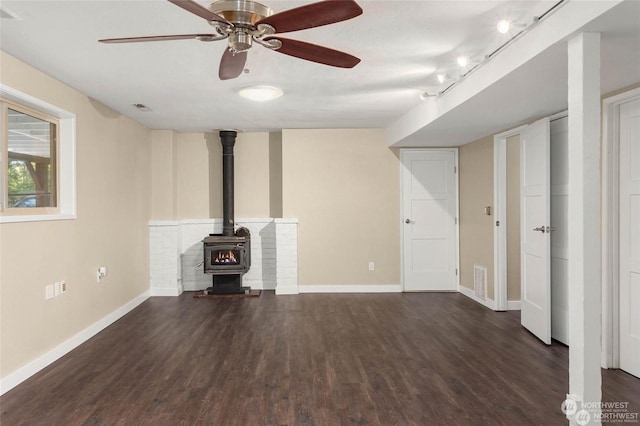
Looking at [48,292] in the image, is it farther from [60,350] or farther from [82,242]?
[82,242]

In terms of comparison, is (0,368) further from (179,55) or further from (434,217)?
(434,217)

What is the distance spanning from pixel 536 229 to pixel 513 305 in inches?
55.4

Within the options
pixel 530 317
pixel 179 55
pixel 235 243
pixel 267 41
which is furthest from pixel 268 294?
pixel 267 41

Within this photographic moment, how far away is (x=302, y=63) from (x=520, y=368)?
2.93m

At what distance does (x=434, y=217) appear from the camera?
5.98 metres

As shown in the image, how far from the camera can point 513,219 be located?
4883mm

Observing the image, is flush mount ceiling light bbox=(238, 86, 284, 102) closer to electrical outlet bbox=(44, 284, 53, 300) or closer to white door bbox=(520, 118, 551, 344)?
electrical outlet bbox=(44, 284, 53, 300)

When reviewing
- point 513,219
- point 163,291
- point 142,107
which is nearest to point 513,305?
point 513,219

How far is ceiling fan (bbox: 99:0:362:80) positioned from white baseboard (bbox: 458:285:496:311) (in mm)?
3771

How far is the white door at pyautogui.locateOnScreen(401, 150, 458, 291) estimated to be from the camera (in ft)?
19.6

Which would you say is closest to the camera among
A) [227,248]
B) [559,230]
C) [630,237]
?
[630,237]

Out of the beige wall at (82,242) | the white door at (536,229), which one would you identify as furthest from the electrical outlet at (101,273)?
the white door at (536,229)

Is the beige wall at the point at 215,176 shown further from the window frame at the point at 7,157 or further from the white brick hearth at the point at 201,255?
the window frame at the point at 7,157

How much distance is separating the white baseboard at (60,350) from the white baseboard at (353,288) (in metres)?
2.39
